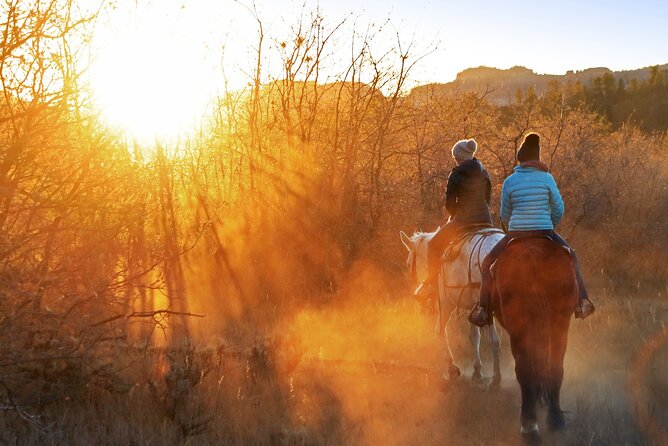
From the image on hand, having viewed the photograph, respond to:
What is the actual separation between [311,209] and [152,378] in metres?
7.93

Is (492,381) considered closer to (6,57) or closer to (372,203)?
(6,57)

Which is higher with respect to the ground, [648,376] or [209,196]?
[209,196]

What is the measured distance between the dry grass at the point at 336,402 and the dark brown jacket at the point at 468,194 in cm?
196

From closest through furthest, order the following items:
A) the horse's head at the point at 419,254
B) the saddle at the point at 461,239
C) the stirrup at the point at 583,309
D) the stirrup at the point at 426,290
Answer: the stirrup at the point at 583,309 < the saddle at the point at 461,239 < the stirrup at the point at 426,290 < the horse's head at the point at 419,254

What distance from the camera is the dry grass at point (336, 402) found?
6.02 m

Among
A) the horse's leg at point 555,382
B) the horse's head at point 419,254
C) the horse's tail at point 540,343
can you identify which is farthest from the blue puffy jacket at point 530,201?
the horse's head at point 419,254

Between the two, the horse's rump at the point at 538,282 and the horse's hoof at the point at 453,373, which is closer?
the horse's rump at the point at 538,282

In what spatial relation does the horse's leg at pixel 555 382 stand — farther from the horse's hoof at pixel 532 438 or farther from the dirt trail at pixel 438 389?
the horse's hoof at pixel 532 438

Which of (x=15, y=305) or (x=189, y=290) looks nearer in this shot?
(x=15, y=305)

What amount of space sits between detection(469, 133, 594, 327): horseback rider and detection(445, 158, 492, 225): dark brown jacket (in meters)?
1.63

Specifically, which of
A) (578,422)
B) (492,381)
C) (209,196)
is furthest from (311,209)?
(578,422)

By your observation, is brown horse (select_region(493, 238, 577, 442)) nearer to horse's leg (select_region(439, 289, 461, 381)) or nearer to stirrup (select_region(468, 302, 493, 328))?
A: stirrup (select_region(468, 302, 493, 328))

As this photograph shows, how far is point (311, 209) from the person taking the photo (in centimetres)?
1455

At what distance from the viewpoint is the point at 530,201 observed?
6523mm
